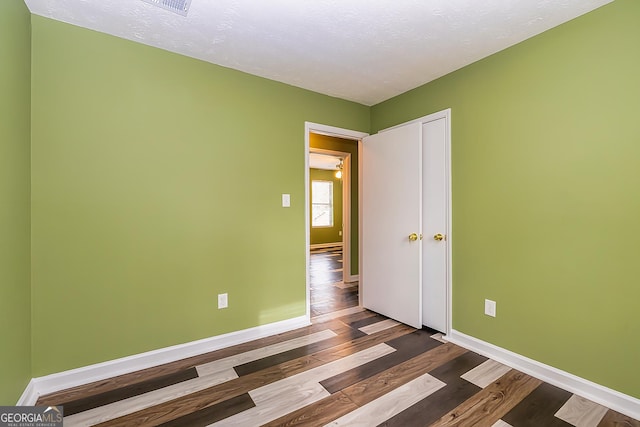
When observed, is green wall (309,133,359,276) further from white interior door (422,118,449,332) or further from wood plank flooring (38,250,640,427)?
wood plank flooring (38,250,640,427)

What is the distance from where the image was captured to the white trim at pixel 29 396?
1.58m

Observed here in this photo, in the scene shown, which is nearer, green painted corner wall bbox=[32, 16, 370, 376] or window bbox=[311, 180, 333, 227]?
green painted corner wall bbox=[32, 16, 370, 376]

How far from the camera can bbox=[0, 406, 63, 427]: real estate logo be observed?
1.34 metres

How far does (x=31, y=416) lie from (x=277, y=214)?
2.02m

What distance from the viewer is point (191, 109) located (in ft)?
7.42

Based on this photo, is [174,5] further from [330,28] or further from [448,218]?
[448,218]

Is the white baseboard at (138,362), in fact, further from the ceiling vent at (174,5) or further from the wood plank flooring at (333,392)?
the ceiling vent at (174,5)

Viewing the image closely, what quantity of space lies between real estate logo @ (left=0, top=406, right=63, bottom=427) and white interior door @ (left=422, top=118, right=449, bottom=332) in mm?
2858

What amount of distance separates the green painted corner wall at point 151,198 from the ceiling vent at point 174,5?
54cm

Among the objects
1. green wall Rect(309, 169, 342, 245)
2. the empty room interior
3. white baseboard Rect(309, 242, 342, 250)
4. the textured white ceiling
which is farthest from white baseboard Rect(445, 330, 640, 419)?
green wall Rect(309, 169, 342, 245)

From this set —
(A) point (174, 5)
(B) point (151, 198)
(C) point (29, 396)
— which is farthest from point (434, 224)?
(C) point (29, 396)

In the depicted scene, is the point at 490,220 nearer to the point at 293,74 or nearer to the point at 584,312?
the point at 584,312

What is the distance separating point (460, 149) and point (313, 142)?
2390mm

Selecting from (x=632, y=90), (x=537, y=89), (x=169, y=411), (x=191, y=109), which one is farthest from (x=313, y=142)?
(x=169, y=411)
